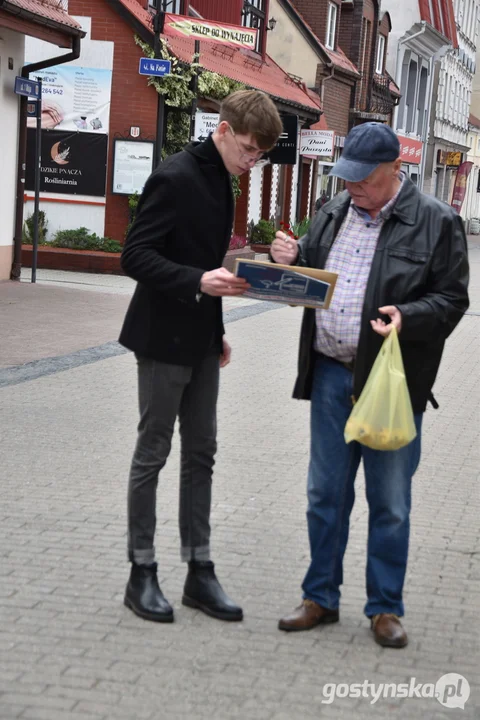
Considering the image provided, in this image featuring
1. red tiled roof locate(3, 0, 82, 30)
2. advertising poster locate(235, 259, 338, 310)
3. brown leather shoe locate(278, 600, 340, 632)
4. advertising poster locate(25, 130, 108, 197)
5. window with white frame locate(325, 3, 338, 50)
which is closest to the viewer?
advertising poster locate(235, 259, 338, 310)

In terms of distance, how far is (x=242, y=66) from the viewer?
1041 inches

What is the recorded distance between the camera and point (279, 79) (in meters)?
29.4

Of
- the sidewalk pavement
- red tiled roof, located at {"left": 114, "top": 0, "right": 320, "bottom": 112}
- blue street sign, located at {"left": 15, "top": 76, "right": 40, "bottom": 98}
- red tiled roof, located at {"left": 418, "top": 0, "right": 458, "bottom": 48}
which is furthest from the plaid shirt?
red tiled roof, located at {"left": 418, "top": 0, "right": 458, "bottom": 48}

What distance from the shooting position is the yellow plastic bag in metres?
4.13

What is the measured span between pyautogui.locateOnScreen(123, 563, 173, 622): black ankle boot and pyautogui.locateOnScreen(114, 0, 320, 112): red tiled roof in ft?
57.6

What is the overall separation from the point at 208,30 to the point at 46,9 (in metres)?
2.84

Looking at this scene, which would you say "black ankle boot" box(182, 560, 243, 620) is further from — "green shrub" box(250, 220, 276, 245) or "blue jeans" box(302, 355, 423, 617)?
"green shrub" box(250, 220, 276, 245)

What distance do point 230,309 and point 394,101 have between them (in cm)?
3196

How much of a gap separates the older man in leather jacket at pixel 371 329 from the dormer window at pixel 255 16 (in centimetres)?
2392

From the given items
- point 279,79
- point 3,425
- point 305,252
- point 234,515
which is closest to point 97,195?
point 279,79

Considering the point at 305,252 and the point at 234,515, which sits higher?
the point at 305,252

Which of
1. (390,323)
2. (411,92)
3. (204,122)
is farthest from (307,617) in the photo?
(411,92)

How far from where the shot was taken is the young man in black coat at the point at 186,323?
431 centimetres

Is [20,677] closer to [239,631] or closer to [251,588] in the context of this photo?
[239,631]
